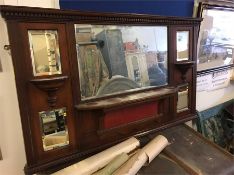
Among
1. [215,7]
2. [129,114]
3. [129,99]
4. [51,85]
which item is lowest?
[129,114]

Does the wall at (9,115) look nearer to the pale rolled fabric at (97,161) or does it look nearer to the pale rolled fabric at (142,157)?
the pale rolled fabric at (97,161)

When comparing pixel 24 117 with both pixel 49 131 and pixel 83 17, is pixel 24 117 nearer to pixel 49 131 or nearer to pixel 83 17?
pixel 49 131

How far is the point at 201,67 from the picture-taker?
1.81 m

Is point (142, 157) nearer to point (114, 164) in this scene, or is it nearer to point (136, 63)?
point (114, 164)

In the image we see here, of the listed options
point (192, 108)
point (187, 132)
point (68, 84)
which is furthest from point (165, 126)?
point (68, 84)

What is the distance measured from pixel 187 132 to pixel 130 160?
57 cm

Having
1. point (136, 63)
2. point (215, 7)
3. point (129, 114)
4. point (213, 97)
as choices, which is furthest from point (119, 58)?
point (213, 97)

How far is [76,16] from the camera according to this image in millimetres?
954

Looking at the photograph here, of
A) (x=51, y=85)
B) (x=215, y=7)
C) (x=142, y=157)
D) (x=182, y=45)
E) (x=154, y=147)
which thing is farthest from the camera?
(x=215, y=7)

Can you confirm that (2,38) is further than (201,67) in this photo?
No

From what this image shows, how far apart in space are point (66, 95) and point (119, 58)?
0.35m

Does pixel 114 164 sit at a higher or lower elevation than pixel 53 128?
lower

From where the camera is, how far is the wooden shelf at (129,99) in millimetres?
1025

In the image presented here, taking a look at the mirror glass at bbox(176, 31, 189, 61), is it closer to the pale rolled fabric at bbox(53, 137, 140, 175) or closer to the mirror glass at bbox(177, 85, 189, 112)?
the mirror glass at bbox(177, 85, 189, 112)
